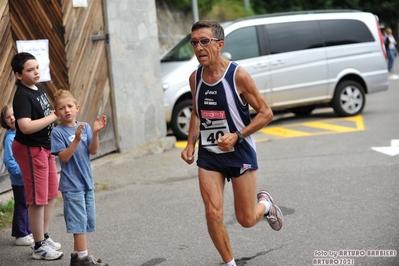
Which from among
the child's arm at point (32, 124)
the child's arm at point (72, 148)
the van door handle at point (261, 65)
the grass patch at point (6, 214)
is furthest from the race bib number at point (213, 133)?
the van door handle at point (261, 65)

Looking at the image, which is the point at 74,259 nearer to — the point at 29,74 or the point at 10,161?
the point at 10,161

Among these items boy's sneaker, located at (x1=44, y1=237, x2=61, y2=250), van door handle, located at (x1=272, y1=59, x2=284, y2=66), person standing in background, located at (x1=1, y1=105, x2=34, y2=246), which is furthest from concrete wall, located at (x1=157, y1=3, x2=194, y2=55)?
boy's sneaker, located at (x1=44, y1=237, x2=61, y2=250)

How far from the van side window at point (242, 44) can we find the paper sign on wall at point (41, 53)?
4993 millimetres

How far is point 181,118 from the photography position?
13.7 metres

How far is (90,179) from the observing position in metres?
6.04

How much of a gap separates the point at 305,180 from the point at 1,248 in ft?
13.0

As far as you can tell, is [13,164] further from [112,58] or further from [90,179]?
[112,58]

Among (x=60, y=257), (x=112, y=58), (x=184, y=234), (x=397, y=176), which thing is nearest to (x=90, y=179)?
(x=60, y=257)

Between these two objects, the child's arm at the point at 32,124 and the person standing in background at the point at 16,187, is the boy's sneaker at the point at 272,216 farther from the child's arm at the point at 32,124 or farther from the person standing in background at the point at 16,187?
the person standing in background at the point at 16,187

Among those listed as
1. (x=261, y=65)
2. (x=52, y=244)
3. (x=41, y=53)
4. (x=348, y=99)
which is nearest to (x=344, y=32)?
(x=348, y=99)

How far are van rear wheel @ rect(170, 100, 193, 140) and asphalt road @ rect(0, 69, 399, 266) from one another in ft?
4.96

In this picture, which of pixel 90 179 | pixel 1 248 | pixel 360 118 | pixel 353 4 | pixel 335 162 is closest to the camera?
pixel 90 179

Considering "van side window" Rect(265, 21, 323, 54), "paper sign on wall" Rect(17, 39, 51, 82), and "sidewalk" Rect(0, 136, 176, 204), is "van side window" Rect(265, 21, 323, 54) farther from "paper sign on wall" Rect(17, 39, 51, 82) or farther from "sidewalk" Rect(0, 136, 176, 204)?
"paper sign on wall" Rect(17, 39, 51, 82)

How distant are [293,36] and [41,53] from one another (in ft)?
21.3
